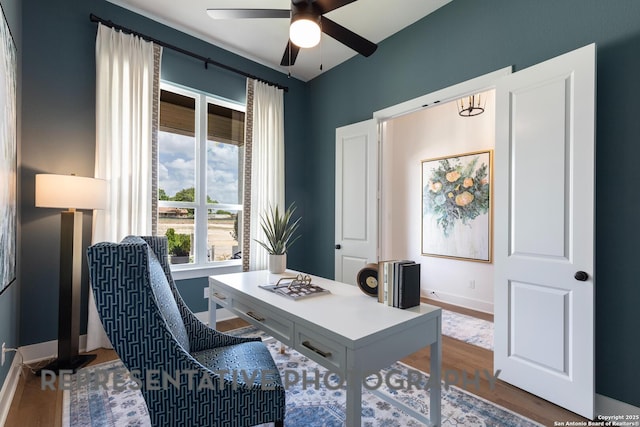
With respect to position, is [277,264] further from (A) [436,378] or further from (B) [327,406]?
(A) [436,378]

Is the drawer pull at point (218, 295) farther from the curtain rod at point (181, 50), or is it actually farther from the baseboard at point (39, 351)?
the curtain rod at point (181, 50)

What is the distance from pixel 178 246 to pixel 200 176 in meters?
0.78

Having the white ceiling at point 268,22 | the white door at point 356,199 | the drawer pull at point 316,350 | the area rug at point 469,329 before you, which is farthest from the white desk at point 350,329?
the white ceiling at point 268,22

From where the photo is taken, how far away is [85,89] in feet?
8.63

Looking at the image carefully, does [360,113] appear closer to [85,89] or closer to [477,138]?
[477,138]

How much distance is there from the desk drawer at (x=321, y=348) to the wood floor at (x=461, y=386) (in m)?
1.38

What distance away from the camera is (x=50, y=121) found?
2471 millimetres

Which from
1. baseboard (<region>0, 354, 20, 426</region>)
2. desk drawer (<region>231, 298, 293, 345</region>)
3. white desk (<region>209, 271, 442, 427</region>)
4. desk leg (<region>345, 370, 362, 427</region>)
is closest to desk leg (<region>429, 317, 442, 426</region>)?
white desk (<region>209, 271, 442, 427</region>)

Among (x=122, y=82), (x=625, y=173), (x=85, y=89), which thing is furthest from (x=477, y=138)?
(x=85, y=89)

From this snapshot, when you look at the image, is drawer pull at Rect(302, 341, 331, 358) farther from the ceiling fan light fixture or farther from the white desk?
the ceiling fan light fixture

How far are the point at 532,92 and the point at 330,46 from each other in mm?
2133

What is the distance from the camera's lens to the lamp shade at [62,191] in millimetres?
2092

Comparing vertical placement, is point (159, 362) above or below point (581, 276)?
below

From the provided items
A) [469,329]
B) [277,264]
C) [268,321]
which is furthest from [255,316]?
[469,329]
